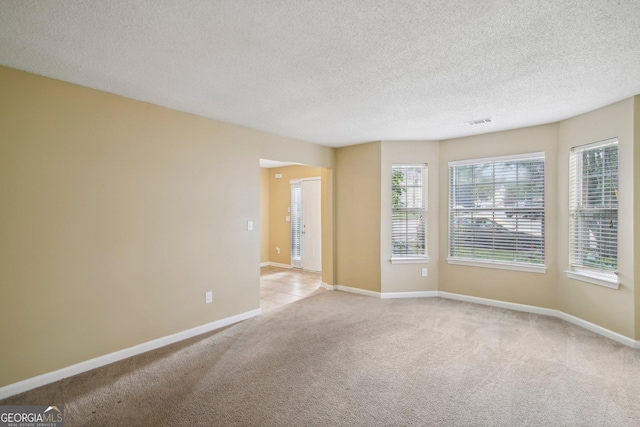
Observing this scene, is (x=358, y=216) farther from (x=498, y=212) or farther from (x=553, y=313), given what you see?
(x=553, y=313)

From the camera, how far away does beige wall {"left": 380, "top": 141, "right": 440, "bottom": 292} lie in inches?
199

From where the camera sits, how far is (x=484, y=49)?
2176 mm

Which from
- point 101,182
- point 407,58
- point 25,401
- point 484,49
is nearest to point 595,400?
point 484,49

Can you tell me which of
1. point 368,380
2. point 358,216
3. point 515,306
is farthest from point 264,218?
point 368,380

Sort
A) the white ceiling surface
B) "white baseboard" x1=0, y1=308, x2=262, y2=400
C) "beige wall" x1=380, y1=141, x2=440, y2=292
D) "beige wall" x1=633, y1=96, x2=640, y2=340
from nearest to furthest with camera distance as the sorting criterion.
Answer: the white ceiling surface, "white baseboard" x1=0, y1=308, x2=262, y2=400, "beige wall" x1=633, y1=96, x2=640, y2=340, "beige wall" x1=380, y1=141, x2=440, y2=292

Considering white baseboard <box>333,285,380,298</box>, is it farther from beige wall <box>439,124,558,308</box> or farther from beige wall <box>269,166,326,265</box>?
beige wall <box>269,166,326,265</box>

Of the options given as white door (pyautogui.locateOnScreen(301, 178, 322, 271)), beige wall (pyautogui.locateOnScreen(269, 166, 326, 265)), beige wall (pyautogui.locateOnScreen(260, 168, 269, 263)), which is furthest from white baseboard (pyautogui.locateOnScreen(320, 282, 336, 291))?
beige wall (pyautogui.locateOnScreen(260, 168, 269, 263))

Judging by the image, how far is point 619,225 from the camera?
3.33 metres

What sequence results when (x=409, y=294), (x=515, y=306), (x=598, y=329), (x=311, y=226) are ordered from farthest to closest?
(x=311, y=226) < (x=409, y=294) < (x=515, y=306) < (x=598, y=329)

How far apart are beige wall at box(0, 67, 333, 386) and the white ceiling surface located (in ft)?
1.07

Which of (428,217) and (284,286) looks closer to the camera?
(428,217)

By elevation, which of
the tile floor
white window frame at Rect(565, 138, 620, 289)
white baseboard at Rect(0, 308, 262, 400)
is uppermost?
white window frame at Rect(565, 138, 620, 289)

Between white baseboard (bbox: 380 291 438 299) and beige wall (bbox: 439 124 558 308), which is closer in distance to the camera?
beige wall (bbox: 439 124 558 308)

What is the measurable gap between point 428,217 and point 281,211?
3.87m
